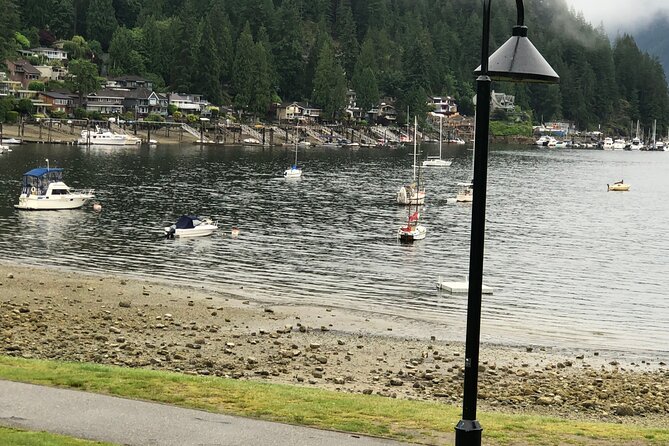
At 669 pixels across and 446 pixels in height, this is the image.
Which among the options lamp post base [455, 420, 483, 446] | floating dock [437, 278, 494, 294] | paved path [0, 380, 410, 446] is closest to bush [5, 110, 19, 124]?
floating dock [437, 278, 494, 294]

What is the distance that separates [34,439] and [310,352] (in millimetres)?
17565

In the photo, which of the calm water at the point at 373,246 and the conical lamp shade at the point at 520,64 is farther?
the calm water at the point at 373,246

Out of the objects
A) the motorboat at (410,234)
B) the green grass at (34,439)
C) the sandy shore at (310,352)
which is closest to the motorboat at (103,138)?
the motorboat at (410,234)

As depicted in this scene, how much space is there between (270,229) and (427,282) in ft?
83.7

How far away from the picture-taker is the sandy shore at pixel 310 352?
1093 inches

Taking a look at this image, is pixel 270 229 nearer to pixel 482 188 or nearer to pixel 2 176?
A: pixel 2 176

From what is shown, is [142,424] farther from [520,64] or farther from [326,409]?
[520,64]

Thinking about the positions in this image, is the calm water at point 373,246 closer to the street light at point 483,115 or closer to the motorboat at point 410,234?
the motorboat at point 410,234

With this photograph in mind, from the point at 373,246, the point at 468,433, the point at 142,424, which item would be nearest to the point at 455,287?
the point at 373,246

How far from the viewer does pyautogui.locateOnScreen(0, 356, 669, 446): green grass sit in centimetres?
1844

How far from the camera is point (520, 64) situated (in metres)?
11.6

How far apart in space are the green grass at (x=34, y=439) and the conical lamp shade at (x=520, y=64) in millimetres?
8900

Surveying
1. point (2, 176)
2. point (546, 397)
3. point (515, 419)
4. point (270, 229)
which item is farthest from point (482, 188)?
point (2, 176)

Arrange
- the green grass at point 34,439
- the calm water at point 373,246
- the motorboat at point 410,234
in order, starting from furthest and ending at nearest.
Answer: the motorboat at point 410,234
the calm water at point 373,246
the green grass at point 34,439
